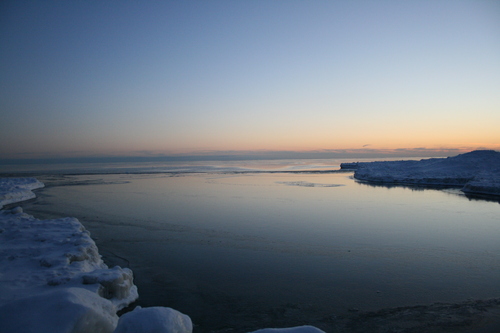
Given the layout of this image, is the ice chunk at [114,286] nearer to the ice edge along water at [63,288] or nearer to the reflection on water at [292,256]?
the ice edge along water at [63,288]

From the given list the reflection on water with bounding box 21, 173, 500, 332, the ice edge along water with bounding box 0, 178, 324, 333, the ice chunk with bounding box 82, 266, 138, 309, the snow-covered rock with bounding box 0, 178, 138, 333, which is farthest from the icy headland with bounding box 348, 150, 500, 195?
the snow-covered rock with bounding box 0, 178, 138, 333

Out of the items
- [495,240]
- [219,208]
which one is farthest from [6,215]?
[495,240]

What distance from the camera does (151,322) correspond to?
10.2 ft

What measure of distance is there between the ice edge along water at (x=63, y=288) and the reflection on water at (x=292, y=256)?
2.27 feet

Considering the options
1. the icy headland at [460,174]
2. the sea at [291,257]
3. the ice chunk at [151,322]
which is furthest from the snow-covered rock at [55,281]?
the icy headland at [460,174]

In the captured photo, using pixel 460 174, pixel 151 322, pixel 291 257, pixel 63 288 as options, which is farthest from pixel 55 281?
pixel 460 174

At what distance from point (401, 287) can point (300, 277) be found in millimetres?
1828

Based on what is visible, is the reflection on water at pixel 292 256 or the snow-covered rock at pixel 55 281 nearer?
the snow-covered rock at pixel 55 281

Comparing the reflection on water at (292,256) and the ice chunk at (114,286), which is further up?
the ice chunk at (114,286)

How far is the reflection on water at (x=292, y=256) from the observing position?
4707 mm

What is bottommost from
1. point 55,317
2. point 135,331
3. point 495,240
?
point 495,240

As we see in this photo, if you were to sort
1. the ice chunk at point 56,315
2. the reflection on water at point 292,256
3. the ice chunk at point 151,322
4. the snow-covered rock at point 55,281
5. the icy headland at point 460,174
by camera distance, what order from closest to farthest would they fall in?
the ice chunk at point 56,315 → the snow-covered rock at point 55,281 → the ice chunk at point 151,322 → the reflection on water at point 292,256 → the icy headland at point 460,174

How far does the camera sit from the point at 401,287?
5180 millimetres

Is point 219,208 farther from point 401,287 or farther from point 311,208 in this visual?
point 401,287
